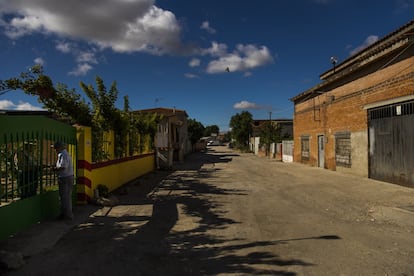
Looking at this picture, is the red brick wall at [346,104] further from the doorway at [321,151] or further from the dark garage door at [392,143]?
the dark garage door at [392,143]

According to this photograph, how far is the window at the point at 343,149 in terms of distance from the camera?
17531mm

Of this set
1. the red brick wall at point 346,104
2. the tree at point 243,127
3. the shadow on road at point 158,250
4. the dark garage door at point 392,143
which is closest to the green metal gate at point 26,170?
the shadow on road at point 158,250


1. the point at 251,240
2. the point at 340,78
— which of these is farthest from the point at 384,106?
the point at 251,240

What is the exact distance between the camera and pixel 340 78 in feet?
61.1

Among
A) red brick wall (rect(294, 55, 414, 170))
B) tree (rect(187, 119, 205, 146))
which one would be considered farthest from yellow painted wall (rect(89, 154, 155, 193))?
tree (rect(187, 119, 205, 146))

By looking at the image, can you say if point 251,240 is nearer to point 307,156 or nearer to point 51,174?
point 51,174

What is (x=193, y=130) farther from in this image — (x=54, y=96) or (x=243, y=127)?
(x=54, y=96)

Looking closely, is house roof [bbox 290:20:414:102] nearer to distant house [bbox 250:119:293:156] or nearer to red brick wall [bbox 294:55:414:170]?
red brick wall [bbox 294:55:414:170]

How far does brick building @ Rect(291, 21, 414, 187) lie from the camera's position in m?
Result: 12.6

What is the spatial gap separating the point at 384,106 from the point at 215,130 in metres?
137

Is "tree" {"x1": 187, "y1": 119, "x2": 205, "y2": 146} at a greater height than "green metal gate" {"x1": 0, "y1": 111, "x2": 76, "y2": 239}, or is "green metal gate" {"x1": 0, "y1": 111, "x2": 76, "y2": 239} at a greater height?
"tree" {"x1": 187, "y1": 119, "x2": 205, "y2": 146}

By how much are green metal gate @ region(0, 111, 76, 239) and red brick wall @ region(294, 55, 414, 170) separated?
12.1m

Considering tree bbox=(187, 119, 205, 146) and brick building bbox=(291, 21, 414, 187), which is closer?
brick building bbox=(291, 21, 414, 187)

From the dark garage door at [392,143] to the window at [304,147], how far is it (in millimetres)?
9874
